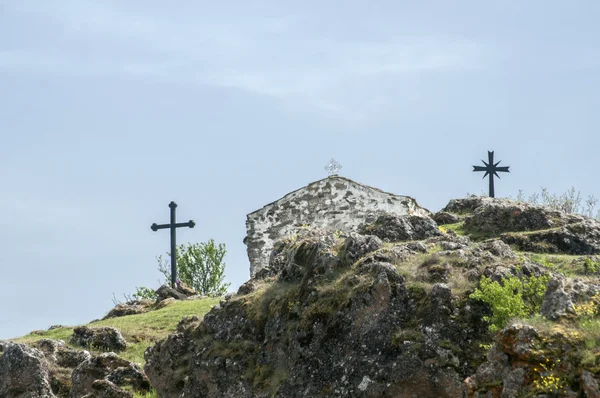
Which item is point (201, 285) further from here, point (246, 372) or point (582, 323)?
point (582, 323)

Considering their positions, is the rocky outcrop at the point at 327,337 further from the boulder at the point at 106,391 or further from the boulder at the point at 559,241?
the boulder at the point at 559,241

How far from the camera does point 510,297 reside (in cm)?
1691

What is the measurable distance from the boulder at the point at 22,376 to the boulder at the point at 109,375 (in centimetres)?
138

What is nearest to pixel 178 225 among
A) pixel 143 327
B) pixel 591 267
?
pixel 143 327

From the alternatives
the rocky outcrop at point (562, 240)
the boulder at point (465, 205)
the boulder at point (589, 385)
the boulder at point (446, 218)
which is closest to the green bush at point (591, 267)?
the rocky outcrop at point (562, 240)

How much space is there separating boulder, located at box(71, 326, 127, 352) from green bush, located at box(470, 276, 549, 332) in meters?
18.3

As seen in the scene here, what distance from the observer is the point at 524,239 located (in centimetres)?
2423

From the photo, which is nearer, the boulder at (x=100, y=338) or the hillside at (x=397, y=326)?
the hillside at (x=397, y=326)

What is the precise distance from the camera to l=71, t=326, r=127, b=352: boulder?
33531 mm

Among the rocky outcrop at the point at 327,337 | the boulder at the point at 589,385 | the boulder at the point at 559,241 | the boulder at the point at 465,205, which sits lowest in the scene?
the boulder at the point at 589,385

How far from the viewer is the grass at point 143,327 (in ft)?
111

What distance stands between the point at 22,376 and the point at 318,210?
48.5 ft

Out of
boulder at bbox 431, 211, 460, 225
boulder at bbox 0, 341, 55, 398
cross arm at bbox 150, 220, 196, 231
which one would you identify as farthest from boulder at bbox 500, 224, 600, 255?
cross arm at bbox 150, 220, 196, 231

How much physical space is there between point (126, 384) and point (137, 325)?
1137cm
